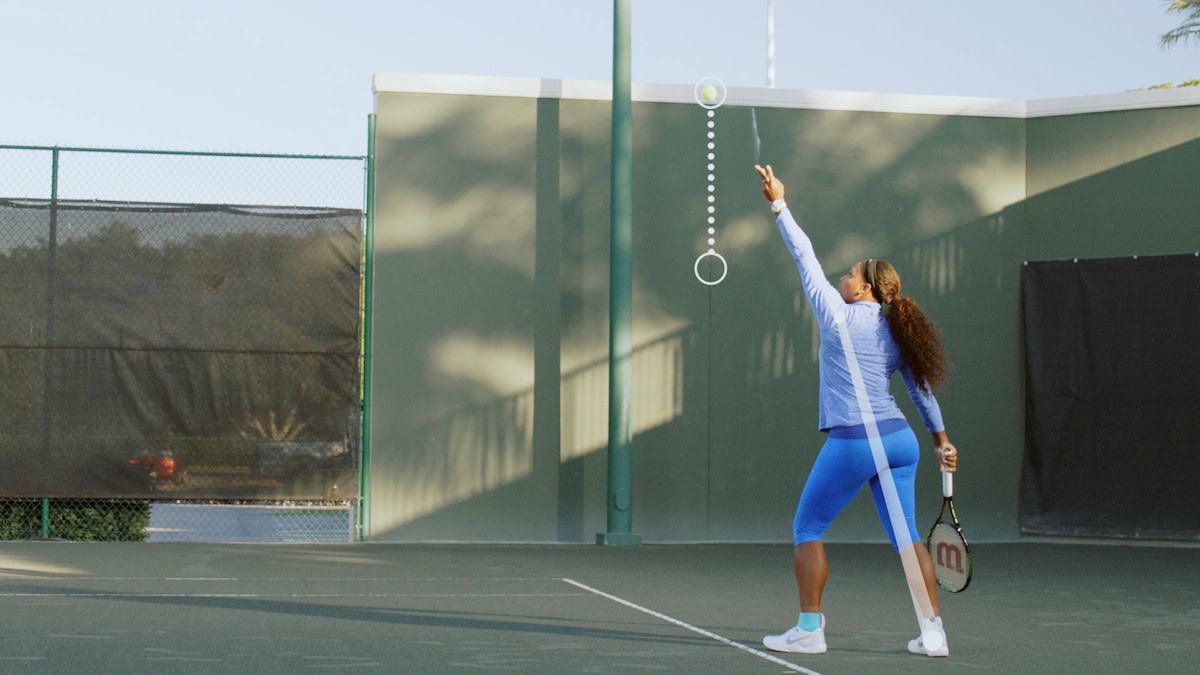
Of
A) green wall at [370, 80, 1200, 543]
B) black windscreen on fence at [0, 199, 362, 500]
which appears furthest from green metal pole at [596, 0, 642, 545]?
black windscreen on fence at [0, 199, 362, 500]

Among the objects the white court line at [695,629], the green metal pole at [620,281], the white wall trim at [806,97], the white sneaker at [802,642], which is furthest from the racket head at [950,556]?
the white wall trim at [806,97]

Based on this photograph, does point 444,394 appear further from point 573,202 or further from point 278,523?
point 278,523

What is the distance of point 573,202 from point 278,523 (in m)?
5.66

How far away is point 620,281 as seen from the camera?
35.7 ft

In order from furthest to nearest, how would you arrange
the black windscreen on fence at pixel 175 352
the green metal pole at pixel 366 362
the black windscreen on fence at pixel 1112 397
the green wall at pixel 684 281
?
the black windscreen on fence at pixel 1112 397
the green wall at pixel 684 281
the green metal pole at pixel 366 362
the black windscreen on fence at pixel 175 352

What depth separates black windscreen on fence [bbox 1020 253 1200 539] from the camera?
11.4 meters

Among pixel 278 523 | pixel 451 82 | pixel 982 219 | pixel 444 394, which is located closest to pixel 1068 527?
pixel 982 219

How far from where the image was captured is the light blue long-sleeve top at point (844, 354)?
5.31 m

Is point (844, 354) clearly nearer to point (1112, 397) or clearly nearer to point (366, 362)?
point (366, 362)

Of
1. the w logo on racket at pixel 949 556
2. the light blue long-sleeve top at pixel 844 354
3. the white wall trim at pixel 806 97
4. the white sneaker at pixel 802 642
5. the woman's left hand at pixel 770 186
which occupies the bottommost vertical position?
the white sneaker at pixel 802 642

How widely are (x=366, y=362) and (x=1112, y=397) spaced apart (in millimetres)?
6684

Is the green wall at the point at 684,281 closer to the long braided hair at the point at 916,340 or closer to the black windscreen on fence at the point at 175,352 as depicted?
the black windscreen on fence at the point at 175,352

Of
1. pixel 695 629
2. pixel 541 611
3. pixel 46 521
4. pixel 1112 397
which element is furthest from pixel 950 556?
pixel 46 521

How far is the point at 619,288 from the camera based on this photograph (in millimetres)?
10875
